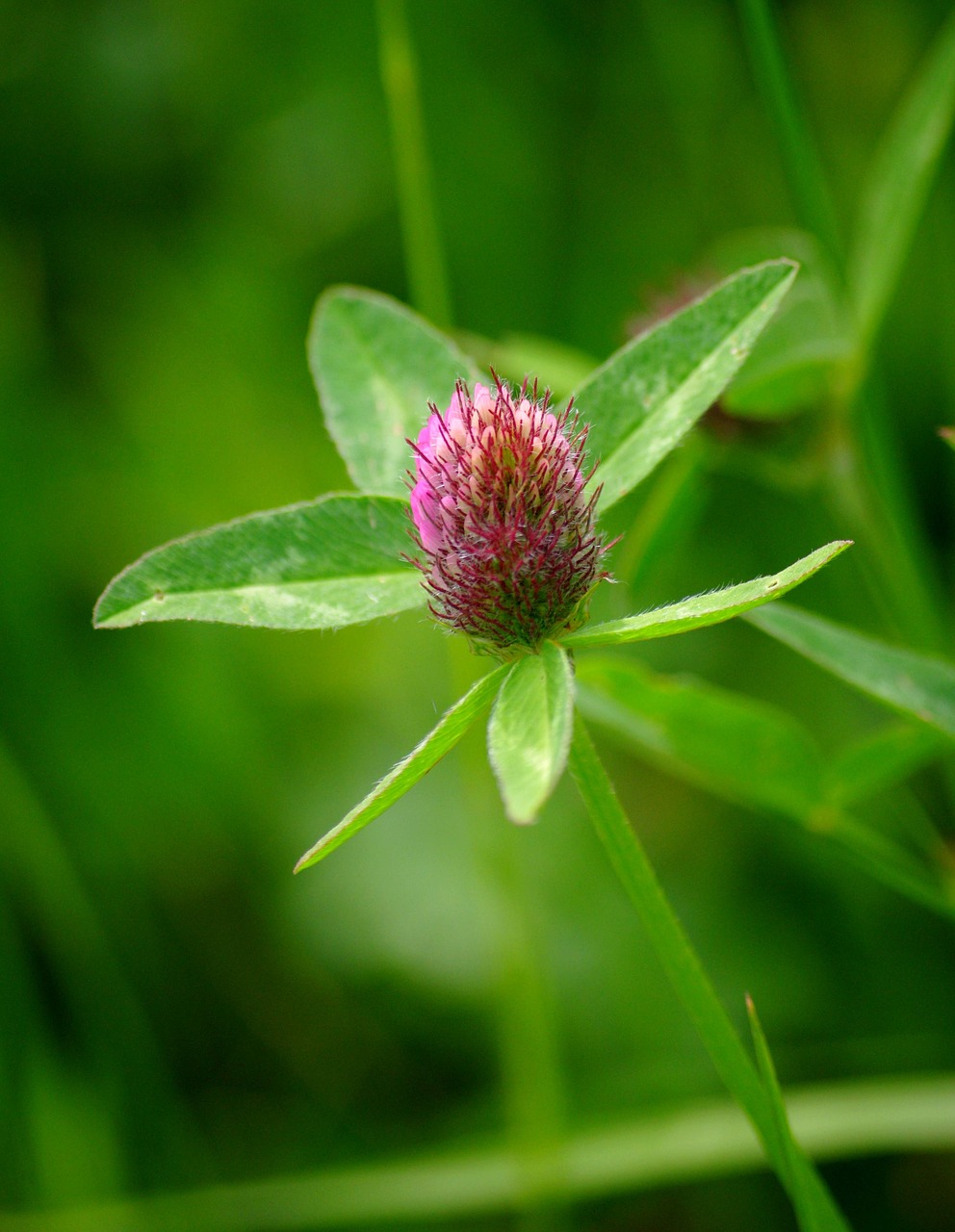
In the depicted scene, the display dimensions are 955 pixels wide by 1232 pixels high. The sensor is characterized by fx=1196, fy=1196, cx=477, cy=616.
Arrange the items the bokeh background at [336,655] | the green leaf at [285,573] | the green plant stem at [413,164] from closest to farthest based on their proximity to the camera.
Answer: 1. the green leaf at [285,573]
2. the green plant stem at [413,164]
3. the bokeh background at [336,655]

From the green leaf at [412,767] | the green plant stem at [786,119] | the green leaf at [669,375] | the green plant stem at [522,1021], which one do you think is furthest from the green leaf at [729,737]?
the green plant stem at [786,119]

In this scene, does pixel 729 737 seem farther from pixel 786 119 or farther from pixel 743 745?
pixel 786 119

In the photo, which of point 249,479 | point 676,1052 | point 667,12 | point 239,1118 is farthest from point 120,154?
point 676,1052

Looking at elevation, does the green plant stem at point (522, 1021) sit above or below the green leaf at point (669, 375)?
below

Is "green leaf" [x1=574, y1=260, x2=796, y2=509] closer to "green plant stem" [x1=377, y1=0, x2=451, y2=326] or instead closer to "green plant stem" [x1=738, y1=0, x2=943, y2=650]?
"green plant stem" [x1=738, y1=0, x2=943, y2=650]

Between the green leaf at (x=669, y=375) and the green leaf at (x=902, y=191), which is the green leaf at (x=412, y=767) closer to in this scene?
the green leaf at (x=669, y=375)

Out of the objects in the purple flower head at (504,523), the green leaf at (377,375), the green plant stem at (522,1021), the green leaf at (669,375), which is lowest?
the green plant stem at (522,1021)

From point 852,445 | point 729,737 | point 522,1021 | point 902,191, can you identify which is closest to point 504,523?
point 729,737
